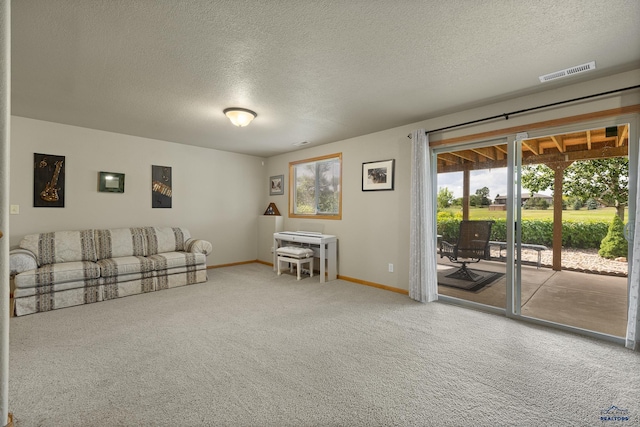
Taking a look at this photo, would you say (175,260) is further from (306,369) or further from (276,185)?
(306,369)

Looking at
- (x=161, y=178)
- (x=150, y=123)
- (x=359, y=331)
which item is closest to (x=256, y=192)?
(x=161, y=178)

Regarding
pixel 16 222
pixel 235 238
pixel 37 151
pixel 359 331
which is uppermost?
pixel 37 151

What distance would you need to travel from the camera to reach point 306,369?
221 cm

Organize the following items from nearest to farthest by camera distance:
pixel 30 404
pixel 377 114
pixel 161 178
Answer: pixel 30 404 < pixel 377 114 < pixel 161 178

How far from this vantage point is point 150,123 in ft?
14.0

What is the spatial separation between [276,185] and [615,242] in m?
5.48

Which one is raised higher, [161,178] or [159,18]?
[159,18]

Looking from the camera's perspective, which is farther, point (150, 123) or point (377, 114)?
point (150, 123)

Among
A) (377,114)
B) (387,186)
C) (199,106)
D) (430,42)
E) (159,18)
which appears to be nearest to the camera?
(159,18)

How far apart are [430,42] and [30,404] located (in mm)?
3616

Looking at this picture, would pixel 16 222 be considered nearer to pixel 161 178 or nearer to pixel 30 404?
pixel 161 178

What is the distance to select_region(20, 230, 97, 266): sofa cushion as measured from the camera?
3850 millimetres

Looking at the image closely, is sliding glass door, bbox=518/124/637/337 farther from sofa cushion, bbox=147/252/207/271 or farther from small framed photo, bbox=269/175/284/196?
sofa cushion, bbox=147/252/207/271

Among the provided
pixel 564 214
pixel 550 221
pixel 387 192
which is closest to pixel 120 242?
pixel 387 192
